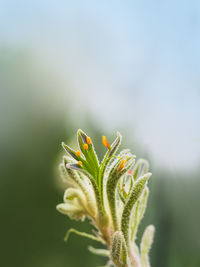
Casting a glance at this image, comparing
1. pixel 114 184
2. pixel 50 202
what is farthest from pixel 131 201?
pixel 50 202

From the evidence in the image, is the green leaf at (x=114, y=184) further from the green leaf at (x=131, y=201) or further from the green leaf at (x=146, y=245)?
the green leaf at (x=146, y=245)

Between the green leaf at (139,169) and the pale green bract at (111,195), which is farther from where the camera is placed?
Result: the green leaf at (139,169)

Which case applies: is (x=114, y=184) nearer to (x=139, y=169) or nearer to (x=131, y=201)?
(x=131, y=201)

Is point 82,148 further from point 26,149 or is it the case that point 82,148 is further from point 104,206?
point 26,149

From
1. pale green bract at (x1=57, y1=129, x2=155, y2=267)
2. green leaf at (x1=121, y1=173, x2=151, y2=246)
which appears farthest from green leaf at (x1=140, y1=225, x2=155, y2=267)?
green leaf at (x1=121, y1=173, x2=151, y2=246)

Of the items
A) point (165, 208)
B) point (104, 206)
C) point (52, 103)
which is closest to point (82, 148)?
point (104, 206)

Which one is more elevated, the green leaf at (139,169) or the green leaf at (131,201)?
the green leaf at (139,169)

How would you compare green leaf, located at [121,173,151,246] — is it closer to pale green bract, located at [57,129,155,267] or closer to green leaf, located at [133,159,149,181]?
pale green bract, located at [57,129,155,267]

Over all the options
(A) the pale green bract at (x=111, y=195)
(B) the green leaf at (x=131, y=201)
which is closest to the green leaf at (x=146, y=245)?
(A) the pale green bract at (x=111, y=195)

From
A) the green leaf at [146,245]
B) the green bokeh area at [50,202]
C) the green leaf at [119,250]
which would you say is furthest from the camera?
the green bokeh area at [50,202]
